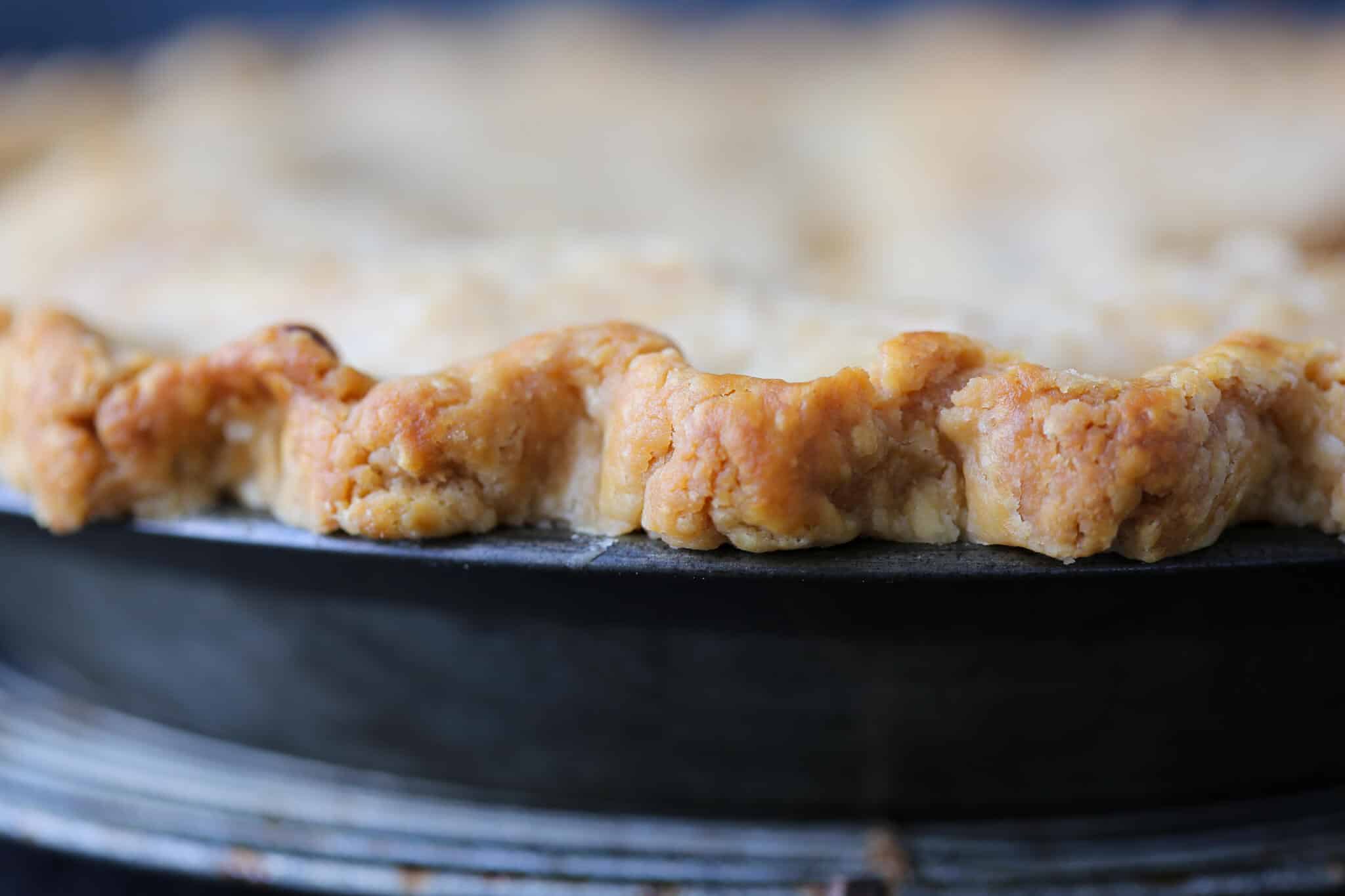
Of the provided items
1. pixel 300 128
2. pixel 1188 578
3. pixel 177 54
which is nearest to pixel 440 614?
pixel 1188 578

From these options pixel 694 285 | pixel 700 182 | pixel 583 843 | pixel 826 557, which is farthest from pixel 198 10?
pixel 826 557

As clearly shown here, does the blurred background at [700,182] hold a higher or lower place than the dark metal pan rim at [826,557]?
higher

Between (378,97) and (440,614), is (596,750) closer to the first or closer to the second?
(440,614)

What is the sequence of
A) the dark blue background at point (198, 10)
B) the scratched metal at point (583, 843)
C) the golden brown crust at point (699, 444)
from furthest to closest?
the dark blue background at point (198, 10)
the scratched metal at point (583, 843)
the golden brown crust at point (699, 444)

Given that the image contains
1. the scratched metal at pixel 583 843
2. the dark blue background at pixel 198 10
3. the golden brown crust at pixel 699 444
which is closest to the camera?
the golden brown crust at pixel 699 444

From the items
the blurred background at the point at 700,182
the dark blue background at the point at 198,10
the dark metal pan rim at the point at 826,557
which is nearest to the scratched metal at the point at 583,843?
the blurred background at the point at 700,182

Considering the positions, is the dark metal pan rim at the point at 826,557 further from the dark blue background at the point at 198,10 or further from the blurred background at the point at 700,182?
the dark blue background at the point at 198,10

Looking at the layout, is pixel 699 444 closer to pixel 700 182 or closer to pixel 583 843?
pixel 583 843

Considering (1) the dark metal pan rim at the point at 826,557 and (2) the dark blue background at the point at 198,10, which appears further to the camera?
(2) the dark blue background at the point at 198,10
